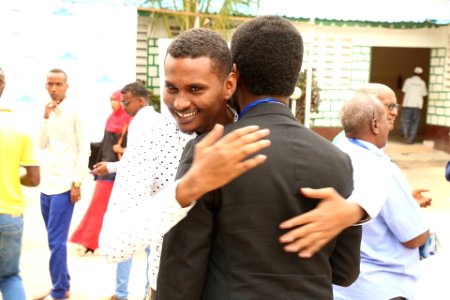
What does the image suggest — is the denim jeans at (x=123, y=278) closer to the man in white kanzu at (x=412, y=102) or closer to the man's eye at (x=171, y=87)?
the man's eye at (x=171, y=87)

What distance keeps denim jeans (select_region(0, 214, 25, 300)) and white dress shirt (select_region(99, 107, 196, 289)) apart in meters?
1.98

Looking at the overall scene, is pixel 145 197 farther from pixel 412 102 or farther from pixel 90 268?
pixel 412 102

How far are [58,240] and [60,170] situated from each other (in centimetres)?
55

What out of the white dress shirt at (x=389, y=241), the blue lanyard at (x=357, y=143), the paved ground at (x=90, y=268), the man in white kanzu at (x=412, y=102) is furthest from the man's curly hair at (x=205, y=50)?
the man in white kanzu at (x=412, y=102)

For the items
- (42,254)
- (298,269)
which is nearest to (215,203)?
(298,269)

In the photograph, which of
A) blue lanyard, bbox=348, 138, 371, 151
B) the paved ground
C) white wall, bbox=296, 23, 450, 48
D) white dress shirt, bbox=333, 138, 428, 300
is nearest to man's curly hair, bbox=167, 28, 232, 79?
white dress shirt, bbox=333, 138, 428, 300

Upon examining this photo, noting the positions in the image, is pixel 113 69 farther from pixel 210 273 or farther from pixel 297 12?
pixel 210 273

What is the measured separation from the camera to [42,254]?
6379 millimetres

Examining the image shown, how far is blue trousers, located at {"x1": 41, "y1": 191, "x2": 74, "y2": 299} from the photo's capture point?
5031mm

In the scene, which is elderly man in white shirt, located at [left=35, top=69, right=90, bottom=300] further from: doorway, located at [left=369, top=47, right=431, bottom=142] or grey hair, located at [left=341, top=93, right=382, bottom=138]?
doorway, located at [left=369, top=47, right=431, bottom=142]

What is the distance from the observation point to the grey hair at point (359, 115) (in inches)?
117

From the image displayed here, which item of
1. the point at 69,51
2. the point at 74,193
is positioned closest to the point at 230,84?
the point at 74,193

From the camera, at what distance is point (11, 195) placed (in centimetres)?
387

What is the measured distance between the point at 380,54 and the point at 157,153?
19.8 metres
